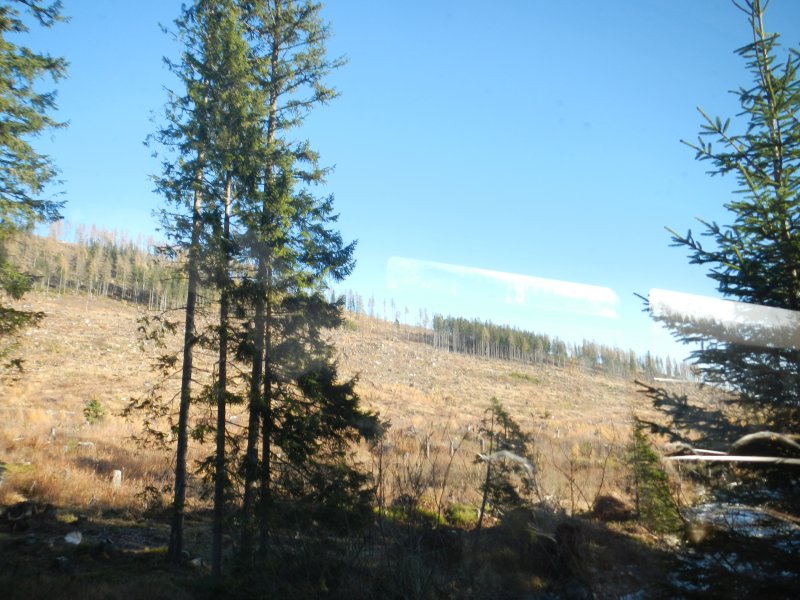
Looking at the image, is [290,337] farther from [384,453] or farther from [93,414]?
[93,414]

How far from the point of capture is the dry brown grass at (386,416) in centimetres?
1381

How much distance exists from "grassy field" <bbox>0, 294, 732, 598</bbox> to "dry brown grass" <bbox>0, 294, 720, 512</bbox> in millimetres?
89

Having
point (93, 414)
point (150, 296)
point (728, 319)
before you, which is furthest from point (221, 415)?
point (150, 296)

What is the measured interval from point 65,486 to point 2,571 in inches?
262

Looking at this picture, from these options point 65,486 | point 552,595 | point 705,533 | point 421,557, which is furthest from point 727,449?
point 65,486

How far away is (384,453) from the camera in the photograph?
15.6m

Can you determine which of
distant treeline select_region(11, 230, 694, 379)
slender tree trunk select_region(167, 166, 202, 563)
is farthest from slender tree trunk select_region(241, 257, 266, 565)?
distant treeline select_region(11, 230, 694, 379)

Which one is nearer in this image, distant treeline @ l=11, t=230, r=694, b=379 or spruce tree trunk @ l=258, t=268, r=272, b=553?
spruce tree trunk @ l=258, t=268, r=272, b=553

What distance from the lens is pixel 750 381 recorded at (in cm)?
474

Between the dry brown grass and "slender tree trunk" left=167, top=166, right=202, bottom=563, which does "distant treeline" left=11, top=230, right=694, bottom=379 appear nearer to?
the dry brown grass

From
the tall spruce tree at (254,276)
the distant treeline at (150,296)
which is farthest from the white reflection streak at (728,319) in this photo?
the distant treeline at (150,296)

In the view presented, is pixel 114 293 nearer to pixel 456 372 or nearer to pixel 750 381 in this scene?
pixel 456 372

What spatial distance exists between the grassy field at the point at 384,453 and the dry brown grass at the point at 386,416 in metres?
0.09

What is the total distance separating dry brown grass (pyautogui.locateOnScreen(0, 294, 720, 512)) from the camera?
13.8 meters
